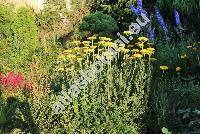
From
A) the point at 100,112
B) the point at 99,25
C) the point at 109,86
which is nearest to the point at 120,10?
the point at 99,25

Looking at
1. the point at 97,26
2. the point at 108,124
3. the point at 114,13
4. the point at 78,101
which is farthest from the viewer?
the point at 114,13

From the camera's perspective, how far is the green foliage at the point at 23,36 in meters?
10.1

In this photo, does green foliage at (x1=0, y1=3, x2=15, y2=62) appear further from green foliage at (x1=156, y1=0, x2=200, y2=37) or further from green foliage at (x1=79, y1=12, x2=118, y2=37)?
green foliage at (x1=156, y1=0, x2=200, y2=37)

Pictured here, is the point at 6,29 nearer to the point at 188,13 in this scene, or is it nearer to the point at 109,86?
the point at 188,13

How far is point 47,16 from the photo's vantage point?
11711mm

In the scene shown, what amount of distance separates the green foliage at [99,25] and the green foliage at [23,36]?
152cm

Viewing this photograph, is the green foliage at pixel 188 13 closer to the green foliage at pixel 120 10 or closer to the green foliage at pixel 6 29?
the green foliage at pixel 120 10

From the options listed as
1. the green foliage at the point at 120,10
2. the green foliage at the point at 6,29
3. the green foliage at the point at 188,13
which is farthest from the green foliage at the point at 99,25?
the green foliage at the point at 6,29

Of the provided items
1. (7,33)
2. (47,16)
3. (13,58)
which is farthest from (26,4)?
(13,58)

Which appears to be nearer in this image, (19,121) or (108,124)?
(108,124)

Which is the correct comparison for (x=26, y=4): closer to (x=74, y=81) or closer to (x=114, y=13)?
(x=114, y=13)

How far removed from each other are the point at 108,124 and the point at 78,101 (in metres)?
0.56

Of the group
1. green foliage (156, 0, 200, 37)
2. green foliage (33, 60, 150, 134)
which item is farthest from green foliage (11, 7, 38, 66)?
green foliage (33, 60, 150, 134)

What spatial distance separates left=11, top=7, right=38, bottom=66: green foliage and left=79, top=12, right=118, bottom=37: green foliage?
1.52m
